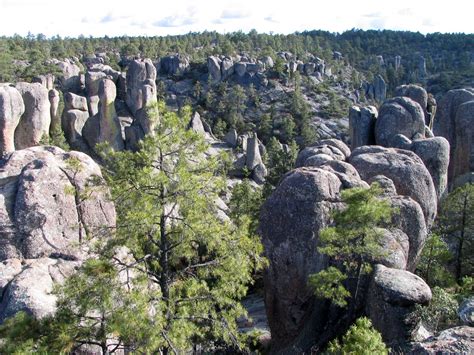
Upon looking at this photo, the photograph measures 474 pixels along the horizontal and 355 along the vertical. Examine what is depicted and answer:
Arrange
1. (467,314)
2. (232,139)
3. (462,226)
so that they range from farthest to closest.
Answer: (232,139)
(462,226)
(467,314)

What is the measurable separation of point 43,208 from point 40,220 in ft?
1.36

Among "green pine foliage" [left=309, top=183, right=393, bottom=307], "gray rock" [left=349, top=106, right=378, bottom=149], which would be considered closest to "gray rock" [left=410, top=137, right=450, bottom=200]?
"gray rock" [left=349, top=106, right=378, bottom=149]

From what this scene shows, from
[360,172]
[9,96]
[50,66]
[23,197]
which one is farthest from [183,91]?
[23,197]

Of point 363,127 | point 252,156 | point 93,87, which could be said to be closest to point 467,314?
point 363,127

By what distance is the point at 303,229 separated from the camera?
1714 centimetres

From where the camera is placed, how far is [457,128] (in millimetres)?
38062

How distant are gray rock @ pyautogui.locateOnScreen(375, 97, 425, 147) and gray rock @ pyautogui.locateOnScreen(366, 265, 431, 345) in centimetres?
1998

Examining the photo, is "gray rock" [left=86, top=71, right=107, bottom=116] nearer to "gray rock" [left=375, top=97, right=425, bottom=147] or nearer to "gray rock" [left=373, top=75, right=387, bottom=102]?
"gray rock" [left=375, top=97, right=425, bottom=147]

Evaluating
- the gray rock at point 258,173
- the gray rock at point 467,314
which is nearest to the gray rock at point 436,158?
the gray rock at point 467,314

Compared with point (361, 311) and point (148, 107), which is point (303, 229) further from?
point (148, 107)

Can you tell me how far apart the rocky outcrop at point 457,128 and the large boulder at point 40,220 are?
28765mm

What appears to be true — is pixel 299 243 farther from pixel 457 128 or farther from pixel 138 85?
pixel 138 85

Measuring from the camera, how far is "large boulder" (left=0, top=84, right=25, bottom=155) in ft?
128

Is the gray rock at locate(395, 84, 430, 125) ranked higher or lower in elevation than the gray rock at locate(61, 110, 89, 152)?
higher
